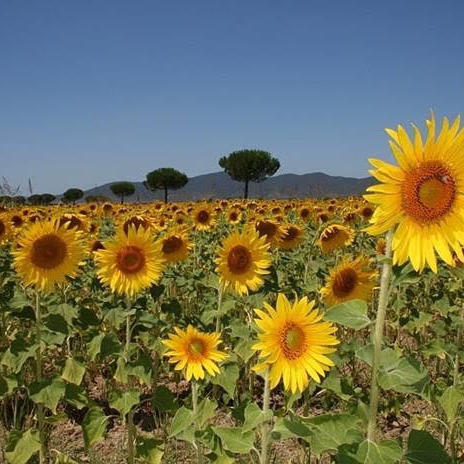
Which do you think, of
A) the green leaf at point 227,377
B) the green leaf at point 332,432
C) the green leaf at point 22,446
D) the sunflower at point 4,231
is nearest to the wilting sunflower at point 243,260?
the green leaf at point 227,377

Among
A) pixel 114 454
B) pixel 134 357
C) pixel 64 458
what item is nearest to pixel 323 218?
pixel 134 357

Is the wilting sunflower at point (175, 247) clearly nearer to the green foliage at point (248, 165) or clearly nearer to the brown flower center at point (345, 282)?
the brown flower center at point (345, 282)

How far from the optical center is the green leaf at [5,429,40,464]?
327 centimetres

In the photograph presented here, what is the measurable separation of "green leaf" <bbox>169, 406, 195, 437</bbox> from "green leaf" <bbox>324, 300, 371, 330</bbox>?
127 centimetres

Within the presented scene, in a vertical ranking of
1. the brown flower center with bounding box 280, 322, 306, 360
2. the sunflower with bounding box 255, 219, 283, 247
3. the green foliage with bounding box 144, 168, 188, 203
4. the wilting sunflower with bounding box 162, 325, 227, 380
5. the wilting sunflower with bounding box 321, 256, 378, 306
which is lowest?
the wilting sunflower with bounding box 162, 325, 227, 380

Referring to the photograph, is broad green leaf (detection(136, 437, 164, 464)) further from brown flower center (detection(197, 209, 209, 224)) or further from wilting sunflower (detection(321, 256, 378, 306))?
brown flower center (detection(197, 209, 209, 224))

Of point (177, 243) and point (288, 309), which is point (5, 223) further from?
point (288, 309)

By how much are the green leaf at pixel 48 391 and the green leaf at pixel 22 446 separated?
21cm

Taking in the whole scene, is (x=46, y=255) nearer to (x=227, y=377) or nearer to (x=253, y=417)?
(x=227, y=377)

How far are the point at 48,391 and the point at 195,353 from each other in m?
0.97

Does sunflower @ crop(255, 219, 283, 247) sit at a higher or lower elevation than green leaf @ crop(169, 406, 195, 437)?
higher

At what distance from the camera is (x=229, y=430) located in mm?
2641

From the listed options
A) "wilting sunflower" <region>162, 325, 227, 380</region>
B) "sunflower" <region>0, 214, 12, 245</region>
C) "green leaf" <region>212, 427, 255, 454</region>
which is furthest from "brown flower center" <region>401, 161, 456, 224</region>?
"sunflower" <region>0, 214, 12, 245</region>

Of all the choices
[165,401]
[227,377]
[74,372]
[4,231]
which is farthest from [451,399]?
[4,231]
